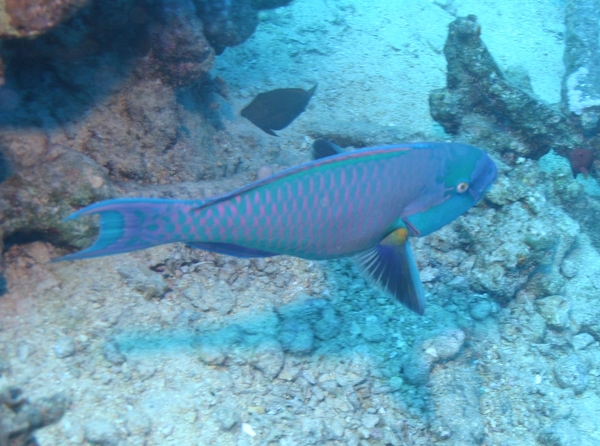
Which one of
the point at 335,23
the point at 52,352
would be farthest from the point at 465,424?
the point at 335,23

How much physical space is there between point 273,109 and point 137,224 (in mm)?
3625

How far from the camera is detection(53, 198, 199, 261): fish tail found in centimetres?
199

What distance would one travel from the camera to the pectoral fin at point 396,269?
8.38 ft

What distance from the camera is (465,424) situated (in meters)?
3.49

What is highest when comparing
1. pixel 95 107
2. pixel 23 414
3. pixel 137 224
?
pixel 137 224

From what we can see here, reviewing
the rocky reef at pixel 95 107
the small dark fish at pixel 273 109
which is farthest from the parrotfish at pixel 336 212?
the small dark fish at pixel 273 109

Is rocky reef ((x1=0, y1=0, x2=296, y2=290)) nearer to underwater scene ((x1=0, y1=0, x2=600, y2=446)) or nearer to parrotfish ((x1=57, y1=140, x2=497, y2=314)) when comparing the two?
underwater scene ((x1=0, y1=0, x2=600, y2=446))

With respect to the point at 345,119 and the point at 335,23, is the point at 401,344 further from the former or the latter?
the point at 335,23

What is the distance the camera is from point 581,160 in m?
5.26

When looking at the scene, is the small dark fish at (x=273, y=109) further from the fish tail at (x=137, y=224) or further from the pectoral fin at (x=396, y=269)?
the fish tail at (x=137, y=224)

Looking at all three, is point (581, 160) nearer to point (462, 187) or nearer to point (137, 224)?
point (462, 187)

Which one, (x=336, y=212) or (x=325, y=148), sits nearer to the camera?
(x=336, y=212)

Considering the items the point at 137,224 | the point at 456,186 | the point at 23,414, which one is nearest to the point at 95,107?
the point at 137,224

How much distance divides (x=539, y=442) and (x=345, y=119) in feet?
13.9
